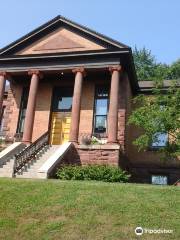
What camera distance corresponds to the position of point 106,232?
34.1ft

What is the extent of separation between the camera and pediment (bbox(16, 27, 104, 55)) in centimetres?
2512

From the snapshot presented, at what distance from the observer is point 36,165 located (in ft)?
66.6

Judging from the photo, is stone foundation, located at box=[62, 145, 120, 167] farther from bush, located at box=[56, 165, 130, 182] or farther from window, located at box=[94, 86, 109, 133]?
window, located at box=[94, 86, 109, 133]

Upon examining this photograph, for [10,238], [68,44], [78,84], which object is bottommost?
[10,238]

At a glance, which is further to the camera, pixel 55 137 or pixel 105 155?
pixel 55 137

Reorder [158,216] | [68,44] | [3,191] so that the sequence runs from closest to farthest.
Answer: [158,216] < [3,191] < [68,44]

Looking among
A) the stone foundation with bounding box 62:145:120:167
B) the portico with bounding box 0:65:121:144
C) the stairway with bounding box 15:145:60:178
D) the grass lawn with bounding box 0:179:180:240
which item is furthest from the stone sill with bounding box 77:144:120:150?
the grass lawn with bounding box 0:179:180:240

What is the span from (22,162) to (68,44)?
9288 millimetres

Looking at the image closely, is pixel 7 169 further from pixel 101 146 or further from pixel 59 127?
pixel 59 127

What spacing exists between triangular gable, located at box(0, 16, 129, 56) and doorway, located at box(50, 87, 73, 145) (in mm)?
2998

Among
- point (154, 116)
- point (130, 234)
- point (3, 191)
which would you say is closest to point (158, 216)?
point (130, 234)

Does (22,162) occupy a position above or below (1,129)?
below

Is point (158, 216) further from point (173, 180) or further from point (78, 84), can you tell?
point (173, 180)

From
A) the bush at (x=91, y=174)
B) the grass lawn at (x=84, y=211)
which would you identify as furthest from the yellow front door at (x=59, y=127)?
the grass lawn at (x=84, y=211)
